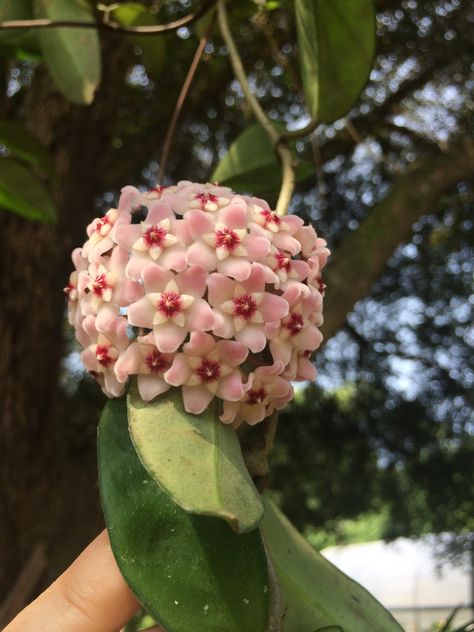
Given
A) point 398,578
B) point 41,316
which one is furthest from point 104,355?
point 398,578

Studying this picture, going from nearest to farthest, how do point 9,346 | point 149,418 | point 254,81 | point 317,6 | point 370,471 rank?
1. point 149,418
2. point 317,6
3. point 9,346
4. point 254,81
5. point 370,471

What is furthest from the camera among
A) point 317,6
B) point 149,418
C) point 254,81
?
point 254,81

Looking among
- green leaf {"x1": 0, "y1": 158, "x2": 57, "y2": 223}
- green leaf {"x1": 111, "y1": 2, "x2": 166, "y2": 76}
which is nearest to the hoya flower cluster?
green leaf {"x1": 0, "y1": 158, "x2": 57, "y2": 223}

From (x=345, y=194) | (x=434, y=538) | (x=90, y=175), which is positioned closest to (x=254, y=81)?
(x=345, y=194)

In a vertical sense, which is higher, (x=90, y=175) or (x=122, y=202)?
(x=122, y=202)

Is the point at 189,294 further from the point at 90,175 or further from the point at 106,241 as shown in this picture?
the point at 90,175

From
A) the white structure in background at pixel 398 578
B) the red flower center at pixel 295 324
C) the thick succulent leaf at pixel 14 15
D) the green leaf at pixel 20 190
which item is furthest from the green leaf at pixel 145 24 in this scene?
the white structure in background at pixel 398 578
